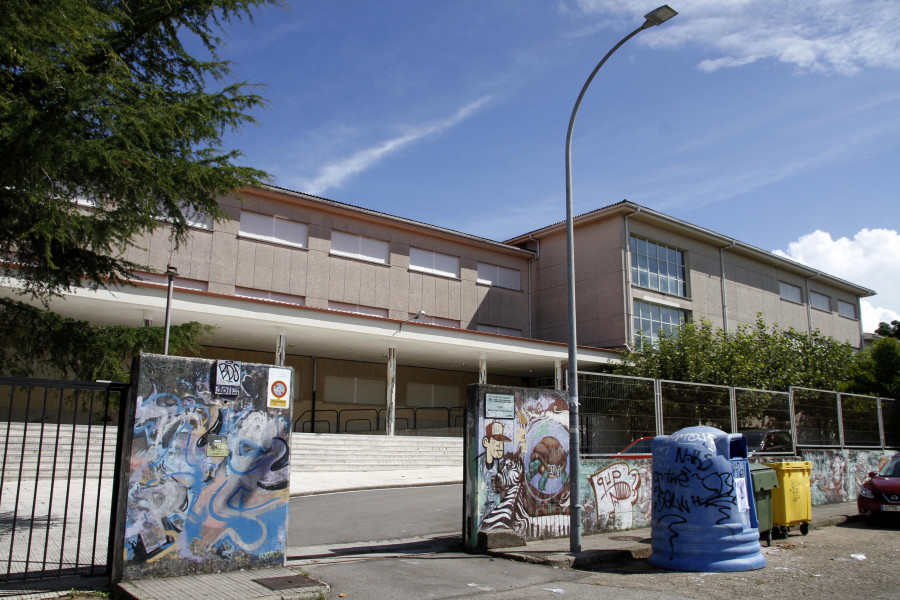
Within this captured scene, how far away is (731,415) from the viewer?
13586 millimetres

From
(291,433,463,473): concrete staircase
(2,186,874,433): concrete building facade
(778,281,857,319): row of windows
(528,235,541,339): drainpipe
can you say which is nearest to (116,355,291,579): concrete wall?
(291,433,463,473): concrete staircase

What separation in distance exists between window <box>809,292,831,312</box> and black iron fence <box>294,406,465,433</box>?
25911 mm

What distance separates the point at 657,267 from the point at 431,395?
13001 millimetres

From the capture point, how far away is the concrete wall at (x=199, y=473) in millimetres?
6664

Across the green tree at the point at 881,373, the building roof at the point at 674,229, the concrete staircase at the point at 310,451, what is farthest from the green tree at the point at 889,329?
the concrete staircase at the point at 310,451

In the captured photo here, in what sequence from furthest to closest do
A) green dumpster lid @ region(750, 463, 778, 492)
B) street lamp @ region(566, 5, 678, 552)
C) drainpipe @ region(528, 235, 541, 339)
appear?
drainpipe @ region(528, 235, 541, 339) → green dumpster lid @ region(750, 463, 778, 492) → street lamp @ region(566, 5, 678, 552)

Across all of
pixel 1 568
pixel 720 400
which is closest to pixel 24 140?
pixel 1 568

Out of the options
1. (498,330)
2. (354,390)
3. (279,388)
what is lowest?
(279,388)

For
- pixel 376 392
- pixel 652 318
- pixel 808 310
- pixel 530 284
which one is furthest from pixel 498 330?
pixel 808 310

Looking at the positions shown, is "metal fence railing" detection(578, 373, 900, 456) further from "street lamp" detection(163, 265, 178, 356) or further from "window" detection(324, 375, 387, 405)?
"window" detection(324, 375, 387, 405)

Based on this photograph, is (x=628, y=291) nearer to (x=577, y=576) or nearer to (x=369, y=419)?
(x=369, y=419)

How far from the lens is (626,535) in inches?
424

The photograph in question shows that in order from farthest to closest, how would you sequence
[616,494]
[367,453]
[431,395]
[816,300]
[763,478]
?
1. [816,300]
2. [431,395]
3. [367,453]
4. [616,494]
5. [763,478]

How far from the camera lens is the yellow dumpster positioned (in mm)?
10703
